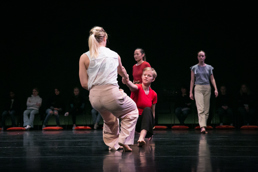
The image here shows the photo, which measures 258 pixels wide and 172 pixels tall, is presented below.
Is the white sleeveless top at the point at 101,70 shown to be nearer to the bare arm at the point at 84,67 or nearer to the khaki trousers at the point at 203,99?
the bare arm at the point at 84,67

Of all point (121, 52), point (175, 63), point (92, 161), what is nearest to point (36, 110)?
point (121, 52)

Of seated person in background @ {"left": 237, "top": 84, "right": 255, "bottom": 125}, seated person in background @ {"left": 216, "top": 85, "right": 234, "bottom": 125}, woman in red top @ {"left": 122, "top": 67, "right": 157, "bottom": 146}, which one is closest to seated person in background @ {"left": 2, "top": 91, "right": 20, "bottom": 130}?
seated person in background @ {"left": 216, "top": 85, "right": 234, "bottom": 125}

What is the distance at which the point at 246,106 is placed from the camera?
7.16 meters

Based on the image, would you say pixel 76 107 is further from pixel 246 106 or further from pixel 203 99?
pixel 246 106

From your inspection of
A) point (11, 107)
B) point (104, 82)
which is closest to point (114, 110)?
point (104, 82)

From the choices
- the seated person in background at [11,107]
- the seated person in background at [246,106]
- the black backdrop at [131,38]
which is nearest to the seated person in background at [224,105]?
the seated person in background at [246,106]

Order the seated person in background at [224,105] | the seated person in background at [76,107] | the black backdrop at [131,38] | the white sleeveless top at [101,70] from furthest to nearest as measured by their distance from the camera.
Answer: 1. the black backdrop at [131,38]
2. the seated person in background at [76,107]
3. the seated person in background at [224,105]
4. the white sleeveless top at [101,70]

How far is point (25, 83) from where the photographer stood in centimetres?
840

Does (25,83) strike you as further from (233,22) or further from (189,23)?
(233,22)

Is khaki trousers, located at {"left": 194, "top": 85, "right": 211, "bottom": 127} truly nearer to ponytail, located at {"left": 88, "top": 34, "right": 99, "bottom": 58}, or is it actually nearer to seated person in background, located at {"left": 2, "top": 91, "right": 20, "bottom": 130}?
ponytail, located at {"left": 88, "top": 34, "right": 99, "bottom": 58}

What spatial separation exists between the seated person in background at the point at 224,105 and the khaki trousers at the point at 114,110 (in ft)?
15.5

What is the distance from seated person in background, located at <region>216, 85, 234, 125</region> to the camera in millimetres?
7281

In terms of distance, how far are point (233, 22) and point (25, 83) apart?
18.0ft

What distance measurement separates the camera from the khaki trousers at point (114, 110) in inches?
110
